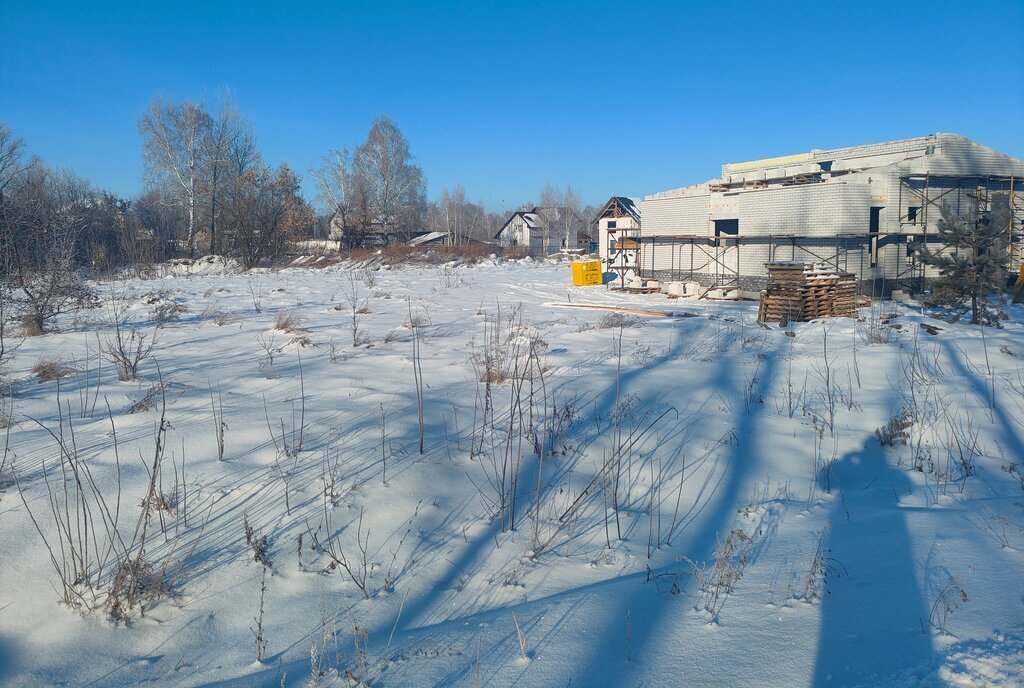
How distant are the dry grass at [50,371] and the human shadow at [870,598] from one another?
6.66 m

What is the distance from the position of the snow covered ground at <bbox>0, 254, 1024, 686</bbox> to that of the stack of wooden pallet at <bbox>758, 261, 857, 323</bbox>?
773 cm

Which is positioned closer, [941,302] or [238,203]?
[941,302]

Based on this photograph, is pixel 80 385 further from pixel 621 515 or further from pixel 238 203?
pixel 238 203

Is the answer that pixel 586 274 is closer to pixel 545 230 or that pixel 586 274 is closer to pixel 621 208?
pixel 621 208

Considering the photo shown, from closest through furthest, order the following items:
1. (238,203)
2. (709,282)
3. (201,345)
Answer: (201,345) → (709,282) → (238,203)

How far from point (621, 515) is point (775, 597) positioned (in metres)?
1.16

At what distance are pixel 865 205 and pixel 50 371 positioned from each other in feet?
68.6

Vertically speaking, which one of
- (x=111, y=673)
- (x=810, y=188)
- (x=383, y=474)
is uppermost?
(x=810, y=188)

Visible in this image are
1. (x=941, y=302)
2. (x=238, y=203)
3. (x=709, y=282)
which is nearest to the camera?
(x=941, y=302)

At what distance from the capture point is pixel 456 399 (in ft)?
18.7

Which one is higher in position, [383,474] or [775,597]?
[383,474]

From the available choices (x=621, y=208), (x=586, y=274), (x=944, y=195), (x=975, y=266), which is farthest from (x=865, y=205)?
(x=621, y=208)

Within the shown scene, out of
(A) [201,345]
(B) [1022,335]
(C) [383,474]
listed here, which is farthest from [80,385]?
(B) [1022,335]

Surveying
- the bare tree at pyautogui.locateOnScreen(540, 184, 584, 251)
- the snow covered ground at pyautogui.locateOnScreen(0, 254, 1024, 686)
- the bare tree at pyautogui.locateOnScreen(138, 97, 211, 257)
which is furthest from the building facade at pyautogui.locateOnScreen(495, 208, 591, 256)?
the snow covered ground at pyautogui.locateOnScreen(0, 254, 1024, 686)
